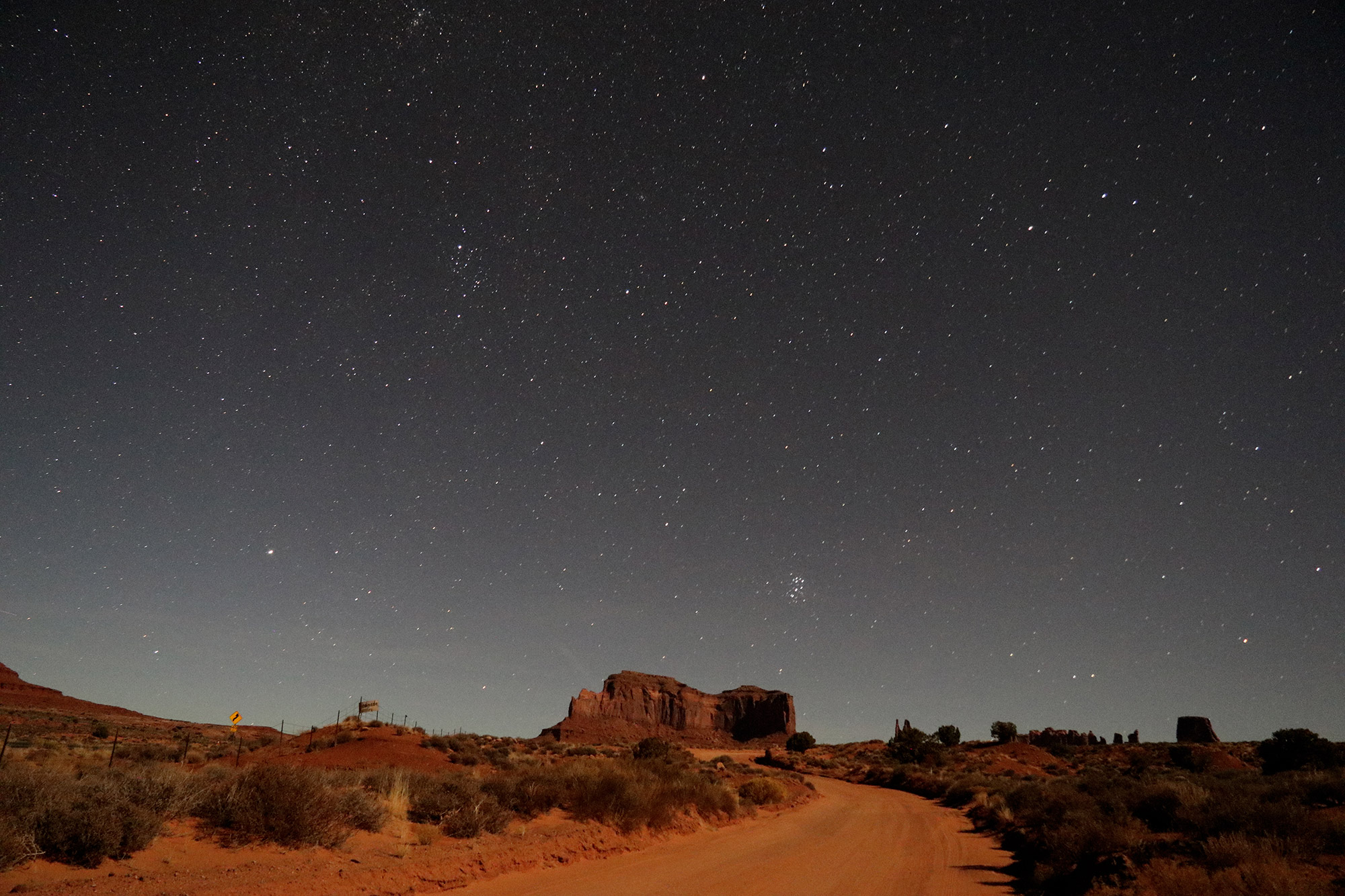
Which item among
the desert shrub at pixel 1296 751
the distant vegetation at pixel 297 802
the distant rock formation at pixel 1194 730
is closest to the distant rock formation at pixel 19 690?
the distant vegetation at pixel 297 802

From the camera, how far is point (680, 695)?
161m

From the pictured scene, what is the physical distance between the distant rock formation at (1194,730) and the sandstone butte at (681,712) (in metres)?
69.4

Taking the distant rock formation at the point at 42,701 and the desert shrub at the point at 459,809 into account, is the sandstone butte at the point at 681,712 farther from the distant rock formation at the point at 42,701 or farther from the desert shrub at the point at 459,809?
the desert shrub at the point at 459,809

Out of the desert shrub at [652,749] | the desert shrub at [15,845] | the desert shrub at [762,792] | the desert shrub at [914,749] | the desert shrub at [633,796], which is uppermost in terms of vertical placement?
the desert shrub at [15,845]

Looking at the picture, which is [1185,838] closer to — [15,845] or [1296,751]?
[15,845]

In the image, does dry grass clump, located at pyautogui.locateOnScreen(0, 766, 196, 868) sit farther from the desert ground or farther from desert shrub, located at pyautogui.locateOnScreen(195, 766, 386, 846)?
desert shrub, located at pyautogui.locateOnScreen(195, 766, 386, 846)

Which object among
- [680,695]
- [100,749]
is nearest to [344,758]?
[100,749]

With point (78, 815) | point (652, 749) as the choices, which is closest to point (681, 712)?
point (652, 749)

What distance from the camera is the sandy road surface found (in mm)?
10984

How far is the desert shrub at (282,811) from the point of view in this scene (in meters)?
10.9

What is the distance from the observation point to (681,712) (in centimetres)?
15738

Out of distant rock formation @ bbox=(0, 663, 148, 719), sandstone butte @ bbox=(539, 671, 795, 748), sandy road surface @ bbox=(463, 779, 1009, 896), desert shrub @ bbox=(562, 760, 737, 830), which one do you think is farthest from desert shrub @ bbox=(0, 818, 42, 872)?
sandstone butte @ bbox=(539, 671, 795, 748)

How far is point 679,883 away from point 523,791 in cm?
588

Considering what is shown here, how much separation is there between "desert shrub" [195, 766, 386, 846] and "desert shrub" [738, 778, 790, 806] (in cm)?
1641
